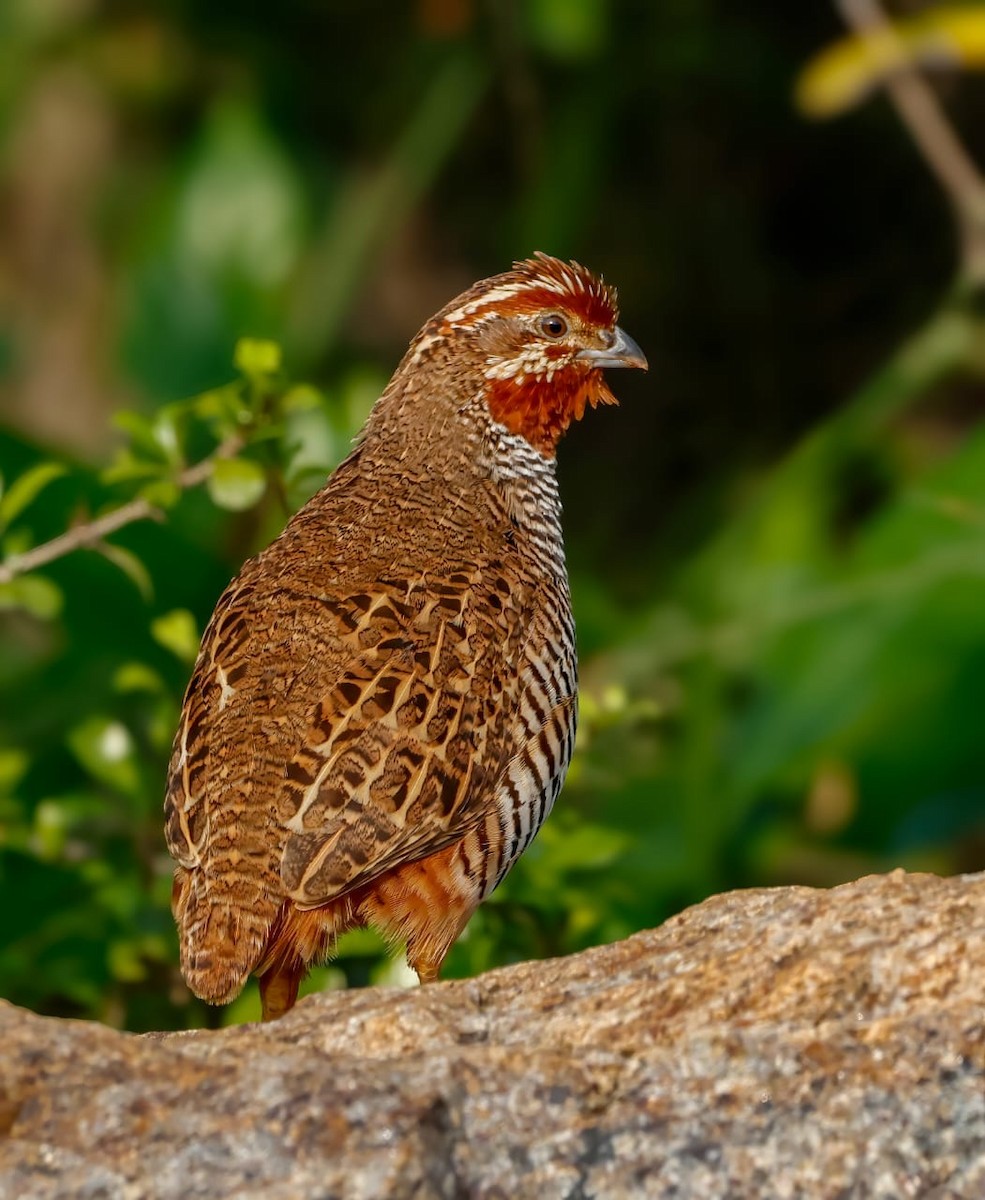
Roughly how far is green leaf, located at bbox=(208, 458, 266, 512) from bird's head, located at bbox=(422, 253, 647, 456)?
0.64 m

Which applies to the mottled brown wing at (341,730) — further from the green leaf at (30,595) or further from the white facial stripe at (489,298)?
the white facial stripe at (489,298)

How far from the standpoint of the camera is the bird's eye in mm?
5539

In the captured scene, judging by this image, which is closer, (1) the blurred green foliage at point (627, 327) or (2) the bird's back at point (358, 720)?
(2) the bird's back at point (358, 720)

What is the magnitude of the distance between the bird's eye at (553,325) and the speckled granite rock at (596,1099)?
7.86 feet

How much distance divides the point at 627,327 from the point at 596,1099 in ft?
26.6

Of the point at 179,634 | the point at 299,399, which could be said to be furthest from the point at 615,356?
the point at 179,634

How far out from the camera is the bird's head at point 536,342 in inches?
217

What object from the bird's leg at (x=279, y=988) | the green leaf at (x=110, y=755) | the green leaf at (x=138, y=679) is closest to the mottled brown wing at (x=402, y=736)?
the bird's leg at (x=279, y=988)

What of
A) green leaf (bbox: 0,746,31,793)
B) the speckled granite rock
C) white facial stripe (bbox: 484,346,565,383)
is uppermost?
white facial stripe (bbox: 484,346,565,383)

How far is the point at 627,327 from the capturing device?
36.1 feet

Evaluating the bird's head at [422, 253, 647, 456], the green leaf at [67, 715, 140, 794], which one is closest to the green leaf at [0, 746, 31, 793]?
the green leaf at [67, 715, 140, 794]

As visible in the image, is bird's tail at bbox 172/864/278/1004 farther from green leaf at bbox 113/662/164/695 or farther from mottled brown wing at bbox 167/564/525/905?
green leaf at bbox 113/662/164/695

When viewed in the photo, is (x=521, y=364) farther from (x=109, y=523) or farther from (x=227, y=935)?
(x=227, y=935)

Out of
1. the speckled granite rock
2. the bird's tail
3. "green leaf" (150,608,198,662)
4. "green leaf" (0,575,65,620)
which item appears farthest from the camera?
"green leaf" (150,608,198,662)
